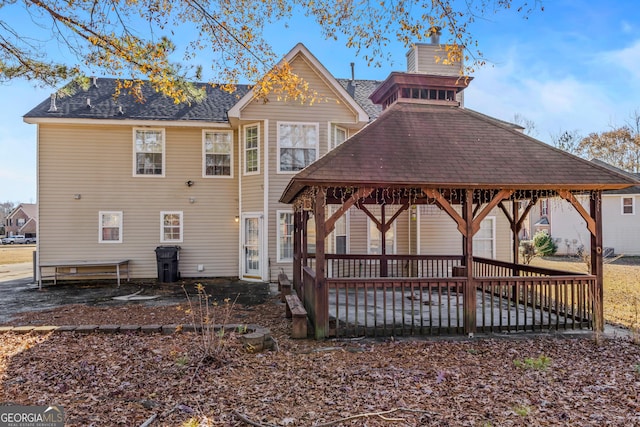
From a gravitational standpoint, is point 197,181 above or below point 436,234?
above

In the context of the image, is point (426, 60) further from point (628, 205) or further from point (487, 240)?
point (628, 205)

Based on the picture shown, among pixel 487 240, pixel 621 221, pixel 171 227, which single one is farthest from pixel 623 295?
pixel 621 221

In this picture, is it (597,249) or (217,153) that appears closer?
(597,249)

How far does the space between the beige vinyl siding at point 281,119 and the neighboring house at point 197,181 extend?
1.2 inches

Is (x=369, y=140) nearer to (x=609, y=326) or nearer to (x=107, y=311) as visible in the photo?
(x=609, y=326)

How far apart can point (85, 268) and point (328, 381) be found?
38.0 feet

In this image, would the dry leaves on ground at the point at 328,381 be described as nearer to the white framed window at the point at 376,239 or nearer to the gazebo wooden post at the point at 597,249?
the gazebo wooden post at the point at 597,249

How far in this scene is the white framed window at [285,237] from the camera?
12.6 meters

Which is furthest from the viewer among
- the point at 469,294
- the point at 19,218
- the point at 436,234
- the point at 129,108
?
the point at 19,218

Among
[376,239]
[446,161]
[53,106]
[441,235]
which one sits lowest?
[376,239]

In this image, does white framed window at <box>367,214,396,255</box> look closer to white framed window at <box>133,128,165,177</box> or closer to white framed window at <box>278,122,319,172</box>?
white framed window at <box>278,122,319,172</box>

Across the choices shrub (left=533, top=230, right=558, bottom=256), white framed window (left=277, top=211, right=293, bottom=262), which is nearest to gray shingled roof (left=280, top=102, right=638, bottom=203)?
white framed window (left=277, top=211, right=293, bottom=262)

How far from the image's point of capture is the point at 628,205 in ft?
75.5

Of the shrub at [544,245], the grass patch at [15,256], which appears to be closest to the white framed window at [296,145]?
the shrub at [544,245]
